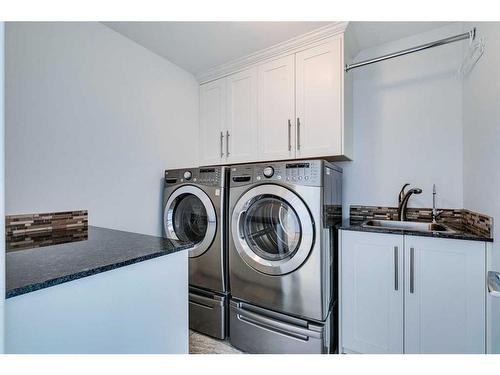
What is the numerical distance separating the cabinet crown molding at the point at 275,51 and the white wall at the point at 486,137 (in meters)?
0.84

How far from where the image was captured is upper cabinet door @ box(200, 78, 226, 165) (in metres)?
2.29

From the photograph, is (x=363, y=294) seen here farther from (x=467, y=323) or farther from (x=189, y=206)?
(x=189, y=206)

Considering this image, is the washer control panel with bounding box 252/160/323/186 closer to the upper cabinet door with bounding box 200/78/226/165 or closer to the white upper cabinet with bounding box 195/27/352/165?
the white upper cabinet with bounding box 195/27/352/165

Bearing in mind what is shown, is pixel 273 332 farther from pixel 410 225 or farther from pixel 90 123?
pixel 90 123

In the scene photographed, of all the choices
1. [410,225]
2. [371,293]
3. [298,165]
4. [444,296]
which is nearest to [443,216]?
[410,225]

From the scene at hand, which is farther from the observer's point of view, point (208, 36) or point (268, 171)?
point (208, 36)

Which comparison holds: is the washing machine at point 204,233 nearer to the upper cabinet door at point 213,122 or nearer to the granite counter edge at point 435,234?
the upper cabinet door at point 213,122

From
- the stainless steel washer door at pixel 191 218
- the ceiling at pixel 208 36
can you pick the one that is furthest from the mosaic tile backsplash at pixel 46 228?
the ceiling at pixel 208 36

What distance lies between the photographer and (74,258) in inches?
31.5

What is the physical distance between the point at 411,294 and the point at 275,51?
2017 millimetres

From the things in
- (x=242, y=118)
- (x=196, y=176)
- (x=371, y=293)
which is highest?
(x=242, y=118)

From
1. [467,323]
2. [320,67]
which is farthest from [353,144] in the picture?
[467,323]

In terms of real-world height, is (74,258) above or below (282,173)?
below
